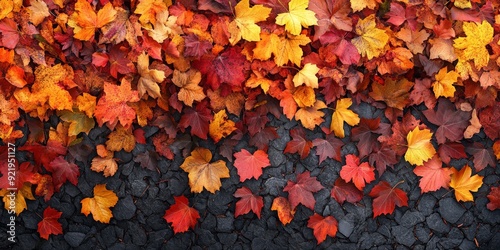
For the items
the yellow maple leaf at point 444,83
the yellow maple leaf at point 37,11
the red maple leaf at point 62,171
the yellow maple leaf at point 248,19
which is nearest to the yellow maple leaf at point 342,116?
the yellow maple leaf at point 444,83

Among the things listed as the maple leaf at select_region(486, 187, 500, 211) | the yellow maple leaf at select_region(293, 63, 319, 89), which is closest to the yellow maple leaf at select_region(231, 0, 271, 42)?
the yellow maple leaf at select_region(293, 63, 319, 89)

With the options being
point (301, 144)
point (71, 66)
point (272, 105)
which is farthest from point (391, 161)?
point (71, 66)

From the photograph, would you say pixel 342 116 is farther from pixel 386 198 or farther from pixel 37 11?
pixel 37 11

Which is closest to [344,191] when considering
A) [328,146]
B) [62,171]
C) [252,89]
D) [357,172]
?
[357,172]

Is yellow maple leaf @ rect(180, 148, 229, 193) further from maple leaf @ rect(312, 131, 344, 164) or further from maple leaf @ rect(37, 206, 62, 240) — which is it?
maple leaf @ rect(37, 206, 62, 240)

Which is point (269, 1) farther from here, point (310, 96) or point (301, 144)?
point (301, 144)

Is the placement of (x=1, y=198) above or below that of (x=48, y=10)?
below
